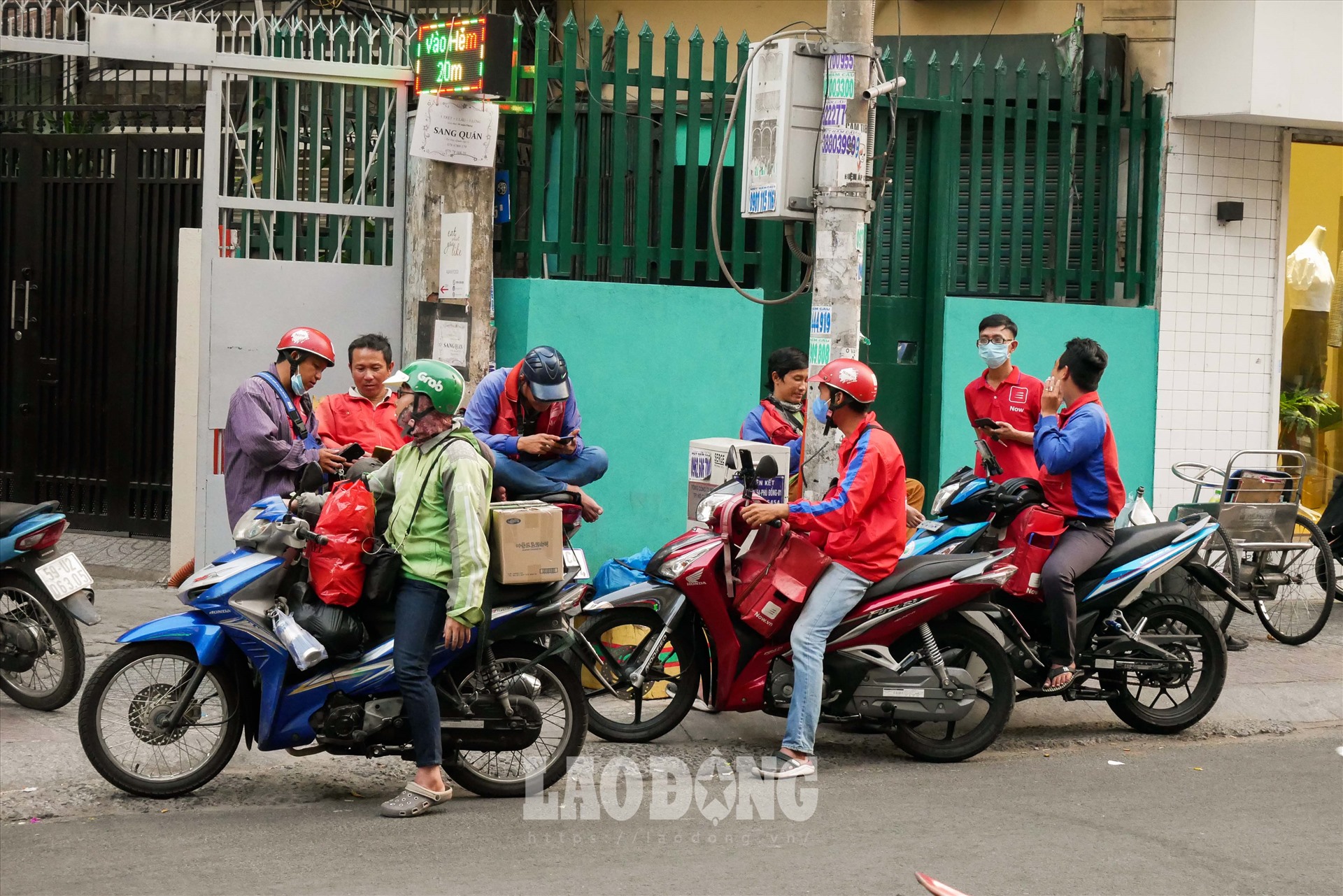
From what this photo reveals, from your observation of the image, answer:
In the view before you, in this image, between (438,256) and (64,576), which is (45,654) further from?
(438,256)

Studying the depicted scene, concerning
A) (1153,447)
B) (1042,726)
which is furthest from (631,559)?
(1153,447)

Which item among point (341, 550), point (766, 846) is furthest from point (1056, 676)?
point (341, 550)

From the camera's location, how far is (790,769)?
20.6ft

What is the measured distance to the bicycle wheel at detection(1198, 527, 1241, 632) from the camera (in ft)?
29.8

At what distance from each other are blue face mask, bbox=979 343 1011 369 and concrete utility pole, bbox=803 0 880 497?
3.77 ft

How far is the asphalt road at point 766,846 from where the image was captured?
16.2ft

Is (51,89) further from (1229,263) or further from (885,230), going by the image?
(1229,263)

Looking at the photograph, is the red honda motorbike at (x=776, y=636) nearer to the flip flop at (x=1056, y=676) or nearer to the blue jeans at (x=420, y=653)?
the flip flop at (x=1056, y=676)

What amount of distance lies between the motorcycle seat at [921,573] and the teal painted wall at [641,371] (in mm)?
3358

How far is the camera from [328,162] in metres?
9.53

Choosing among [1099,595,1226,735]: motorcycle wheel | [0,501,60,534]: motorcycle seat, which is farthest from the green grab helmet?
[1099,595,1226,735]: motorcycle wheel

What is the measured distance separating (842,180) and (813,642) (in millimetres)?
2354

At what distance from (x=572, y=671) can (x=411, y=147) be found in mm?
4293

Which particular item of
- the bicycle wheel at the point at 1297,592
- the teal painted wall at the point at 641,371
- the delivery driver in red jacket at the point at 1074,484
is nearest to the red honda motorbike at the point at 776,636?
the delivery driver in red jacket at the point at 1074,484
